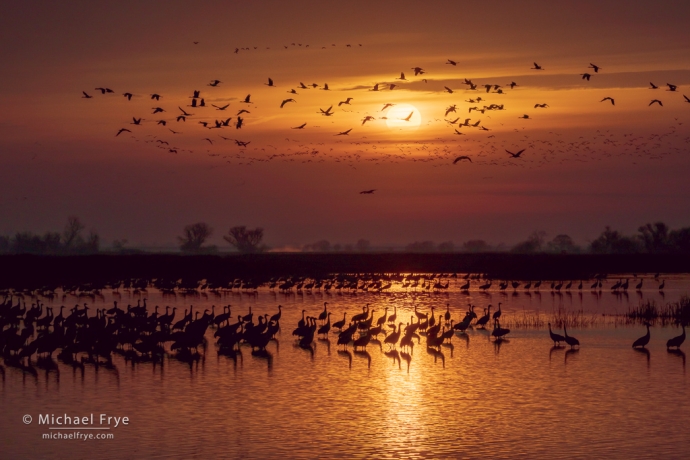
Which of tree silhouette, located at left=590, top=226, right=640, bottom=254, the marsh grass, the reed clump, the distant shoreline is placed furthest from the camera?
tree silhouette, located at left=590, top=226, right=640, bottom=254

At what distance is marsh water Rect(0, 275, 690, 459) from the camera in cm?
1519

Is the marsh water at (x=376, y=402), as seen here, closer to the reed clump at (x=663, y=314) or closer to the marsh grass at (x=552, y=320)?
the marsh grass at (x=552, y=320)

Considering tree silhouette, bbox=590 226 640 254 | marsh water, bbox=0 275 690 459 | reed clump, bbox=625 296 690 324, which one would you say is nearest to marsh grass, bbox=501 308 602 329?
reed clump, bbox=625 296 690 324

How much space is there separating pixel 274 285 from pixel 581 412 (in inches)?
1699

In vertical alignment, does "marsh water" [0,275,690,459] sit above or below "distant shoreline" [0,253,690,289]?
below

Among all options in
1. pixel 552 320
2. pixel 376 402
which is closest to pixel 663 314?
pixel 552 320

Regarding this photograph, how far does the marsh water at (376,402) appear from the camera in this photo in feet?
49.8

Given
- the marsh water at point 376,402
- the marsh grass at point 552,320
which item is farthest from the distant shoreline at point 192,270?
the marsh water at point 376,402

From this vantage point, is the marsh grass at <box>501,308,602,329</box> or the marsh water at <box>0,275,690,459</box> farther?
the marsh grass at <box>501,308,602,329</box>

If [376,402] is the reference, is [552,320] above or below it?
above

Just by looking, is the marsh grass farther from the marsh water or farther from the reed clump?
the marsh water

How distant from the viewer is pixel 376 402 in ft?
62.2

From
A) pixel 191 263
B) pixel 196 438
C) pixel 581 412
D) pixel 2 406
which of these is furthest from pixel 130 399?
pixel 191 263

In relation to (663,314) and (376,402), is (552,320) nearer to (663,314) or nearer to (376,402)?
(663,314)
